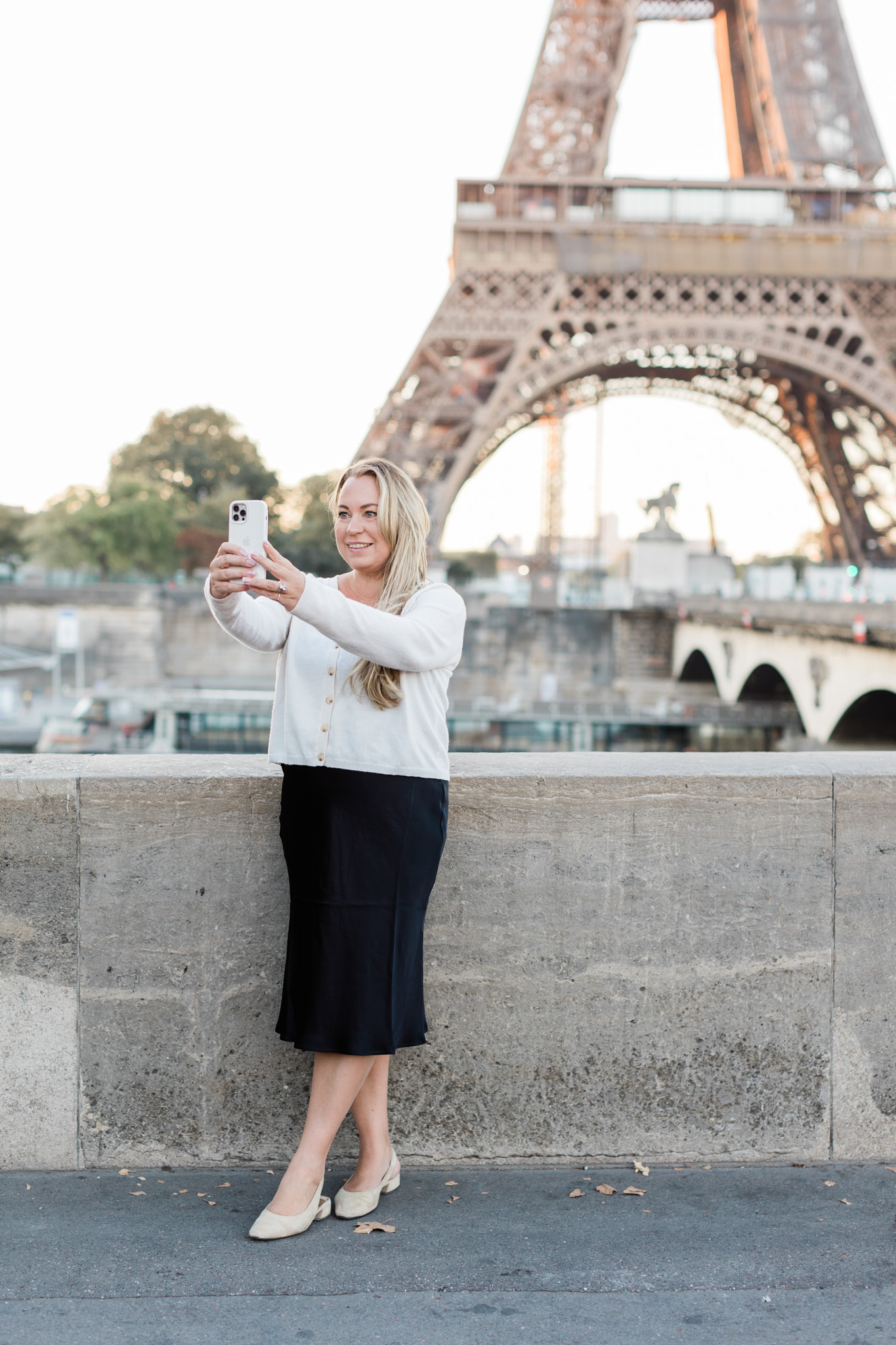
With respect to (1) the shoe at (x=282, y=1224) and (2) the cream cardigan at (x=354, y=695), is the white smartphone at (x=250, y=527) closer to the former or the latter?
(2) the cream cardigan at (x=354, y=695)

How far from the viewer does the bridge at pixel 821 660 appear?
1997 cm

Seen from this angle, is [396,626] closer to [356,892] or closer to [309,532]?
[356,892]

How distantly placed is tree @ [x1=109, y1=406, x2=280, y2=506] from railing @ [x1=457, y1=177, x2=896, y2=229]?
36.5 metres

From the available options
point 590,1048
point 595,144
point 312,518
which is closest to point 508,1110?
point 590,1048

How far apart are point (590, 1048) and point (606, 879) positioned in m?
0.44

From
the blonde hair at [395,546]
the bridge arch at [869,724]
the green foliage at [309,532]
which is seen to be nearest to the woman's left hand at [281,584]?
the blonde hair at [395,546]

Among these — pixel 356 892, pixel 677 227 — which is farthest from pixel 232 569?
pixel 677 227

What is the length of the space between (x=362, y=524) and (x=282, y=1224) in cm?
153

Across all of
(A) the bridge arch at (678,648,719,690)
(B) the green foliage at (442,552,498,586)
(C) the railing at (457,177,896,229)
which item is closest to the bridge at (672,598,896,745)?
(A) the bridge arch at (678,648,719,690)

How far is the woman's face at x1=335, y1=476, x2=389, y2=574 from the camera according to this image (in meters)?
2.72

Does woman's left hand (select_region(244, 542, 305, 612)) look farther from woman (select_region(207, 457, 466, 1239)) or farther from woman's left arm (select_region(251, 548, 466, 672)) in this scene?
woman (select_region(207, 457, 466, 1239))

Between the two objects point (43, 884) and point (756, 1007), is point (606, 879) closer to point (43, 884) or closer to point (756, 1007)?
point (756, 1007)

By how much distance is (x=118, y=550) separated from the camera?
57.1 meters

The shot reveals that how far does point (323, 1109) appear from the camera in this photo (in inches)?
108
